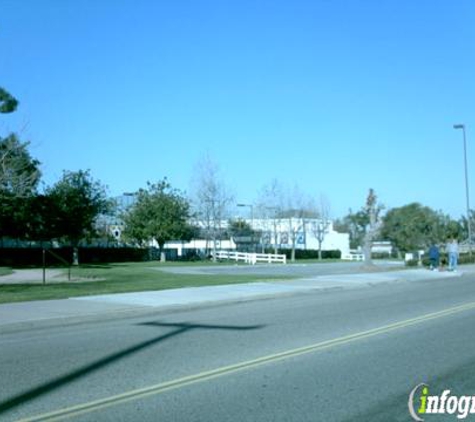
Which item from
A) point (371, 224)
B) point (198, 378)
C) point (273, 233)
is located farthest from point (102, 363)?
point (273, 233)

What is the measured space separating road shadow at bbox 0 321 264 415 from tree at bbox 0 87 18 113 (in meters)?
20.7

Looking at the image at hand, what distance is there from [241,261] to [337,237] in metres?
44.6

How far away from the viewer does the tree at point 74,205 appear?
162 ft

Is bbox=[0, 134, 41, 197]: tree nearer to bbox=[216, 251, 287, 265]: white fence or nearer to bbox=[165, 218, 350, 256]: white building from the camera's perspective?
bbox=[216, 251, 287, 265]: white fence

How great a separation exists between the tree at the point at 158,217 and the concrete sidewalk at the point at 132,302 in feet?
118

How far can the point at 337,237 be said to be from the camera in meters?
103

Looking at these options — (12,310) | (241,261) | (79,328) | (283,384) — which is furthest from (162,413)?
(241,261)

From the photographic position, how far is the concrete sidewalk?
48.4 ft

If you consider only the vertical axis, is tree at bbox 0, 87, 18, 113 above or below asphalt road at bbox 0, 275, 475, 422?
above

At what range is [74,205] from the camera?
50000 mm

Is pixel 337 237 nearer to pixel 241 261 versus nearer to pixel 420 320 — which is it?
pixel 241 261

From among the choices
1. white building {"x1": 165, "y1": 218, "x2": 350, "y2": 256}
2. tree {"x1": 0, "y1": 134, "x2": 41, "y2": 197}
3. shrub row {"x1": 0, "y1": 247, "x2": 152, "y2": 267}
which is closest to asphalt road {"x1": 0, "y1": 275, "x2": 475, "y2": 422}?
tree {"x1": 0, "y1": 134, "x2": 41, "y2": 197}

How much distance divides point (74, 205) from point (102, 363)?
41.3m

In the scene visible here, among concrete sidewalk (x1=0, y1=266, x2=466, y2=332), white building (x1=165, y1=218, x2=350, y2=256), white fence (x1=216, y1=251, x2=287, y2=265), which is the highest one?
white building (x1=165, y1=218, x2=350, y2=256)
